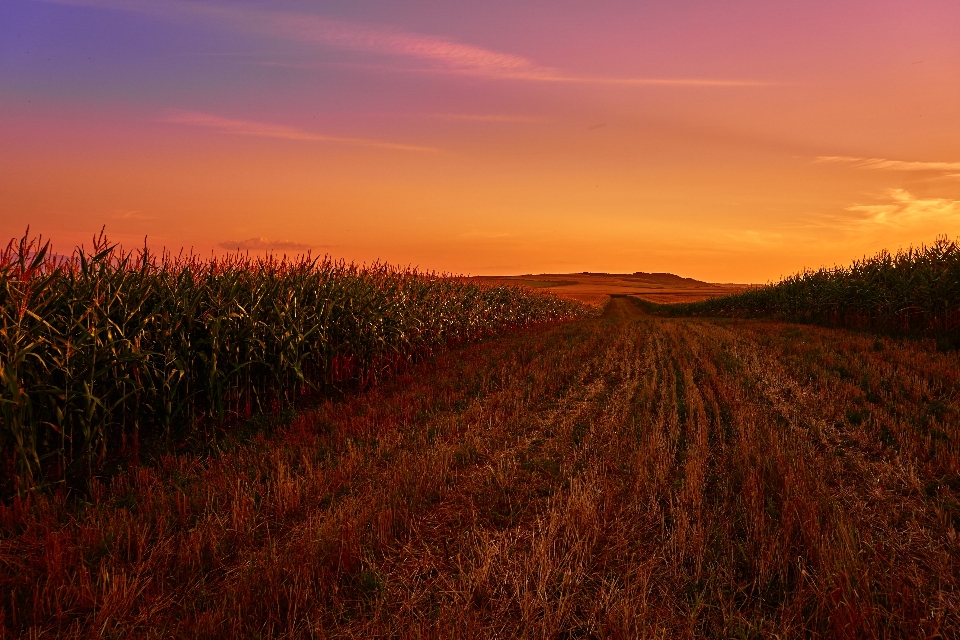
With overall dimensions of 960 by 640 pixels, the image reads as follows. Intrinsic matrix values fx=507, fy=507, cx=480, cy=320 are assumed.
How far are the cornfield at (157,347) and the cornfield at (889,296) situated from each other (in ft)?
54.7

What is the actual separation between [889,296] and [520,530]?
21266 mm

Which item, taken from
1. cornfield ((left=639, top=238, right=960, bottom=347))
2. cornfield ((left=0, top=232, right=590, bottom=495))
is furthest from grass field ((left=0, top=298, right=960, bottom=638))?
cornfield ((left=639, top=238, right=960, bottom=347))

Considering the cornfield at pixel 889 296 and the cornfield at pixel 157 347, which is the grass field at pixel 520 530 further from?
the cornfield at pixel 889 296

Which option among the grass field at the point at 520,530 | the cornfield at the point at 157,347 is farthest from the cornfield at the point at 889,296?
the cornfield at the point at 157,347

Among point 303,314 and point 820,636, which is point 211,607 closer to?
point 820,636

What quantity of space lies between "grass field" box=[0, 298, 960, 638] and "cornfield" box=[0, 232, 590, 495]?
794 millimetres

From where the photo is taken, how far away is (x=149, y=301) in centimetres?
812

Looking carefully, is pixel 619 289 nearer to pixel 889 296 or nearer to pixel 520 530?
Answer: pixel 889 296

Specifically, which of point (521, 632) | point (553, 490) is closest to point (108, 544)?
point (521, 632)

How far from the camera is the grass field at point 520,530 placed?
3.63 meters

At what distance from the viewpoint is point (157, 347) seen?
25.0 feet

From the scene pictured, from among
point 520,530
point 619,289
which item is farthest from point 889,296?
point 619,289

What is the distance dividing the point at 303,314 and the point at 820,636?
893cm

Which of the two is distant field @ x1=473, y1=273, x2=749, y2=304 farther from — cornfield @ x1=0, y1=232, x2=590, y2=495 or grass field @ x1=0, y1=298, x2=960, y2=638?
grass field @ x1=0, y1=298, x2=960, y2=638
